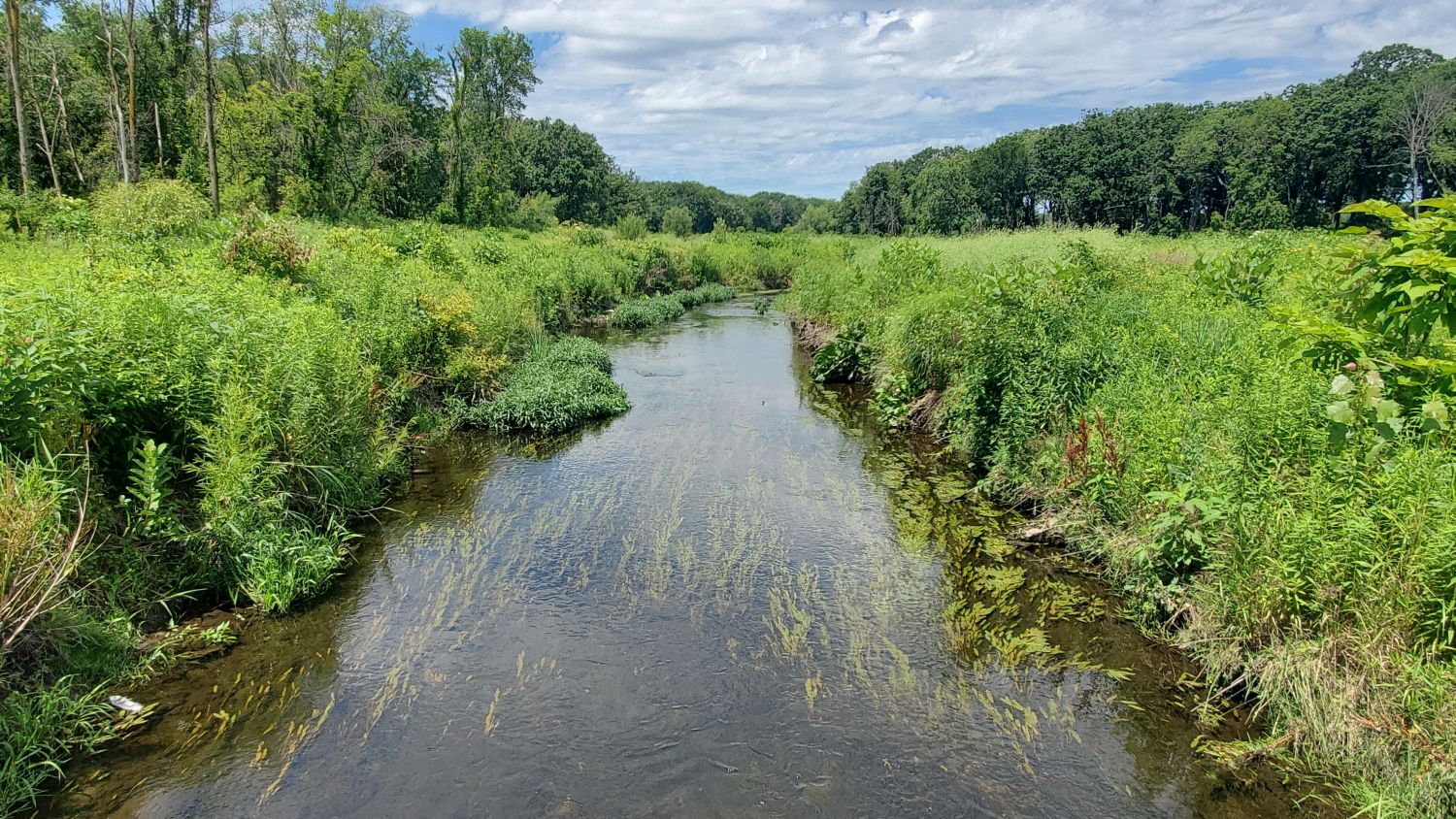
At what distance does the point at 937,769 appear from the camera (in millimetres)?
4859

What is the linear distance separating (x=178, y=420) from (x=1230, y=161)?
6922cm

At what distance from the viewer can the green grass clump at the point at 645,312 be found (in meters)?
24.7

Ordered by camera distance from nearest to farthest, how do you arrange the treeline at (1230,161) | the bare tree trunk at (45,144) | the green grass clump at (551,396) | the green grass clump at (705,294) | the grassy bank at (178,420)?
the grassy bank at (178,420) < the green grass clump at (551,396) < the bare tree trunk at (45,144) < the green grass clump at (705,294) < the treeline at (1230,161)

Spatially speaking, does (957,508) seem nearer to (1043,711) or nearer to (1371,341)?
(1043,711)

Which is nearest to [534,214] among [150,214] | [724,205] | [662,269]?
[662,269]

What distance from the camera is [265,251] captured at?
11352 millimetres

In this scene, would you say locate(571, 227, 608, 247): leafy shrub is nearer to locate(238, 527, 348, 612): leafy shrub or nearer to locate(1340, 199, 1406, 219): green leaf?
locate(238, 527, 348, 612): leafy shrub

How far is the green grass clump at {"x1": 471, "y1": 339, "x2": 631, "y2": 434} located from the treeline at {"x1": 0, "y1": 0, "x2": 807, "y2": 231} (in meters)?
15.6

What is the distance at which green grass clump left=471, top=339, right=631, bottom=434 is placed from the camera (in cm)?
1259

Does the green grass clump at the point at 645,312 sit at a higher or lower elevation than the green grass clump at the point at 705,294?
lower

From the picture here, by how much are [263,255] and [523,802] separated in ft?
34.1

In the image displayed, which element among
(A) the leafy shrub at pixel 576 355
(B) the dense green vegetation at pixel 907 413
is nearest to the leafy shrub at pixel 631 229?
(B) the dense green vegetation at pixel 907 413

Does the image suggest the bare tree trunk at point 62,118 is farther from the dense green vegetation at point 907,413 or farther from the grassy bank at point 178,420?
the grassy bank at point 178,420

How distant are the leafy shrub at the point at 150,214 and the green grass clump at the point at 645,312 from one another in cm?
1223
